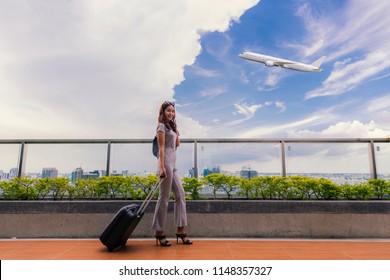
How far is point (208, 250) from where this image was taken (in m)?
2.91

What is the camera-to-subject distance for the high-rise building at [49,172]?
4.43 meters

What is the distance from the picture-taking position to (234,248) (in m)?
3.01

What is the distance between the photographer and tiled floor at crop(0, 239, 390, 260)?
2656mm

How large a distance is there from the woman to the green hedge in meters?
0.97

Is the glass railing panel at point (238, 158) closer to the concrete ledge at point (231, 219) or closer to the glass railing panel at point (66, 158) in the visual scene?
the concrete ledge at point (231, 219)

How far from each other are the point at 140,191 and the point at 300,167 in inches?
113

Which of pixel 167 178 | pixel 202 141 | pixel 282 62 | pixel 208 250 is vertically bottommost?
pixel 208 250

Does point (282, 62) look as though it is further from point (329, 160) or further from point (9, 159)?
point (9, 159)

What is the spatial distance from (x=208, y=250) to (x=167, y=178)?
972 millimetres

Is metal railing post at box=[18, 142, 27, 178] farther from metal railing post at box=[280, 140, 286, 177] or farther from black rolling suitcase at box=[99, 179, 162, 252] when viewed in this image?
metal railing post at box=[280, 140, 286, 177]

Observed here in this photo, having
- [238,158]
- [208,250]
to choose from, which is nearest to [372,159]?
[238,158]

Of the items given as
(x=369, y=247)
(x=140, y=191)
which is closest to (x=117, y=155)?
(x=140, y=191)

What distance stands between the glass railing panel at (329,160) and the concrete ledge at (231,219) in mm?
859
